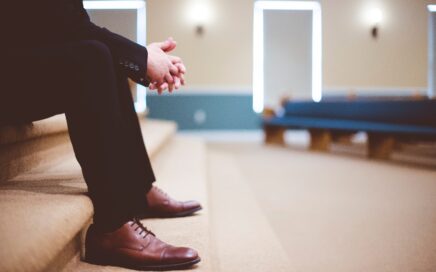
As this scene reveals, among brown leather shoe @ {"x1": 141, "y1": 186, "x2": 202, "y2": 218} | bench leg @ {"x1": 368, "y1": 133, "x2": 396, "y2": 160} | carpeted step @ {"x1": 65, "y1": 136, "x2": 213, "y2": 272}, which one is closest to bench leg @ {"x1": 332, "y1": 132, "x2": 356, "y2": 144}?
bench leg @ {"x1": 368, "y1": 133, "x2": 396, "y2": 160}

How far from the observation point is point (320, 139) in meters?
4.62

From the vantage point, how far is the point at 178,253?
97 cm

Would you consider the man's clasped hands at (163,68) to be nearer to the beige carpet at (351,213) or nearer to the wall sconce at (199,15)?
the beige carpet at (351,213)

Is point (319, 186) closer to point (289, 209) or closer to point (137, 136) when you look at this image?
point (289, 209)

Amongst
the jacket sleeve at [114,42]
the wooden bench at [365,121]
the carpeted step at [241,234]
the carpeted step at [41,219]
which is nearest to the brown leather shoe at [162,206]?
the carpeted step at [241,234]

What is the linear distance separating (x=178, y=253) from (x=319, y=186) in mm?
1709

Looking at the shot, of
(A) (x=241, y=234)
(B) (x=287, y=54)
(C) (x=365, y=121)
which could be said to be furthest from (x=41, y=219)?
(B) (x=287, y=54)

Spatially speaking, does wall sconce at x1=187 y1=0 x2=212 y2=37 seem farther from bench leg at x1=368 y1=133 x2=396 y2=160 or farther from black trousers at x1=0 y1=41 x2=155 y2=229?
black trousers at x1=0 y1=41 x2=155 y2=229

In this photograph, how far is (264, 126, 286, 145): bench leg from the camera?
5488 mm

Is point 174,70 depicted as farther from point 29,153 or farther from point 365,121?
point 365,121

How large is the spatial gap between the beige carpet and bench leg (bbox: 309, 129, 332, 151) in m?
1.18

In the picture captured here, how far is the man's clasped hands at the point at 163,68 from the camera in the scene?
1.06 m

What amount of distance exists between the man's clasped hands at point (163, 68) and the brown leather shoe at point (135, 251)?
0.40 m

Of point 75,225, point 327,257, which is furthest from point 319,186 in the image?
point 75,225
